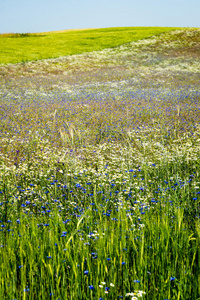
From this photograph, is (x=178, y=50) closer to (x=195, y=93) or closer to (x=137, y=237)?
(x=195, y=93)

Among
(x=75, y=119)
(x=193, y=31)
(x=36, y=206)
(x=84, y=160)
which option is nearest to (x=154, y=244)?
(x=36, y=206)

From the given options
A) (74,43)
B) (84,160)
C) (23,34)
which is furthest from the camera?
(23,34)

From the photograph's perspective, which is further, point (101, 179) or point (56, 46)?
point (56, 46)

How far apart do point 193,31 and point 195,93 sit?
3780cm

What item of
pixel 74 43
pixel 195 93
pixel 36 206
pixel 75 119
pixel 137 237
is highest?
pixel 74 43

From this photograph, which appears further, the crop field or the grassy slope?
the grassy slope

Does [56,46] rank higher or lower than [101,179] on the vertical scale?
higher

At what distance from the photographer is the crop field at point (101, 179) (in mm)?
2686

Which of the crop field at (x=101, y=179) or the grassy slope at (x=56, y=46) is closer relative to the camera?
the crop field at (x=101, y=179)

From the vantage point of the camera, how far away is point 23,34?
60406mm

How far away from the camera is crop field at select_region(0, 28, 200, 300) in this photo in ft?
8.81

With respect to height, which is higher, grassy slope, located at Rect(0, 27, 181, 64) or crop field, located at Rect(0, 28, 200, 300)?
grassy slope, located at Rect(0, 27, 181, 64)

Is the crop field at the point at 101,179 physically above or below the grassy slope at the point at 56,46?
below

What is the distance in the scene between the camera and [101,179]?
582 centimetres
